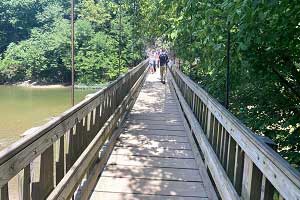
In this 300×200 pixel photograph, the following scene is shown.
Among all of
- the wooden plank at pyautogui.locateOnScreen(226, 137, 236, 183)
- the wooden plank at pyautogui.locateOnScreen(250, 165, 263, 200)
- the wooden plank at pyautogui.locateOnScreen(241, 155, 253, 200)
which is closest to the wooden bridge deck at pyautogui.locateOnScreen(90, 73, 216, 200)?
the wooden plank at pyautogui.locateOnScreen(226, 137, 236, 183)

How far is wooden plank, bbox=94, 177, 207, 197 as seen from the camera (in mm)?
4457

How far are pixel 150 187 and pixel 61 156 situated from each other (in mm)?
1549

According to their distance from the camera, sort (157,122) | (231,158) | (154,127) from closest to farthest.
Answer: (231,158), (154,127), (157,122)

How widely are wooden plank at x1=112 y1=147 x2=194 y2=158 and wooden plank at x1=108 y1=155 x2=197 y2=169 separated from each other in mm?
158

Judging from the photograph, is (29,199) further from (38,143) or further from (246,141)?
(246,141)

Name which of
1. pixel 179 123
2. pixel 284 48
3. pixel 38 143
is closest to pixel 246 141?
pixel 38 143

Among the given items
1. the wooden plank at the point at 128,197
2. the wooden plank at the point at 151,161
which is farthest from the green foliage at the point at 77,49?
the wooden plank at the point at 128,197

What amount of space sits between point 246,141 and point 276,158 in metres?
0.66

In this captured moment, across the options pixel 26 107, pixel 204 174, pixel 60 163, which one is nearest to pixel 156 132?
pixel 204 174

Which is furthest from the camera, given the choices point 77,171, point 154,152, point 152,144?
point 152,144

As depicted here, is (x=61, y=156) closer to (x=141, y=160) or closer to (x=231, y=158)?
(x=231, y=158)

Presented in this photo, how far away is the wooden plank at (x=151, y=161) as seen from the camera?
546 cm

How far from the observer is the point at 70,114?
342 centimetres

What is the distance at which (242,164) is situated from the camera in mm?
3377
